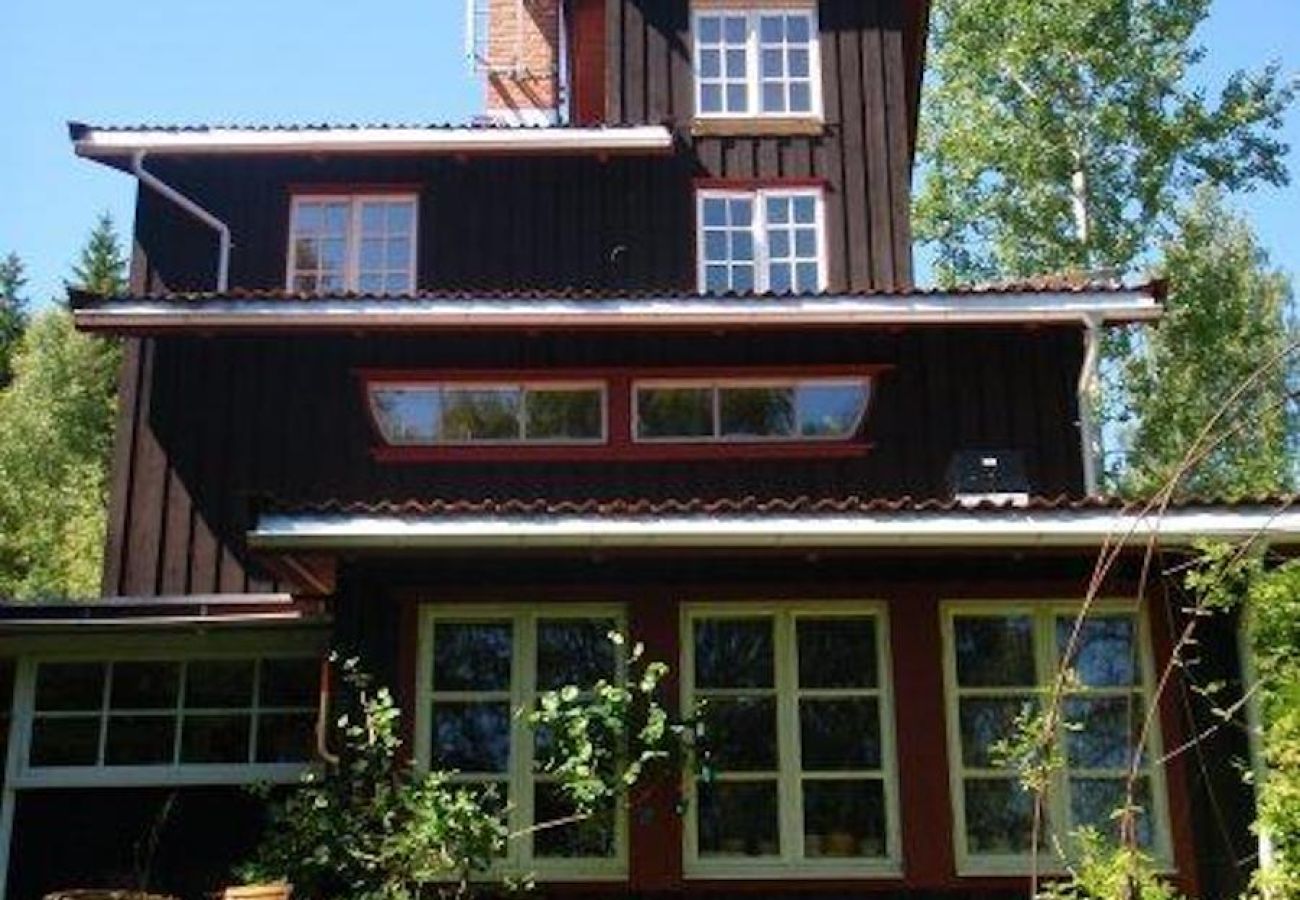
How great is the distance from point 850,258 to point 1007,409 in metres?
2.34

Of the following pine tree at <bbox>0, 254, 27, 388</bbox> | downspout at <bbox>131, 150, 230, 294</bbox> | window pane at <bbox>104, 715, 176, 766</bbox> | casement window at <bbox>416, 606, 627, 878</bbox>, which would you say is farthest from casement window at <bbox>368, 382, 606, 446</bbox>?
pine tree at <bbox>0, 254, 27, 388</bbox>

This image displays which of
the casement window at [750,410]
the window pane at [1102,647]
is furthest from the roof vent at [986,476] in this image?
the window pane at [1102,647]

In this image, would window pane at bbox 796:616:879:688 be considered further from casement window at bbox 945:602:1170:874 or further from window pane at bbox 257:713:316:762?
window pane at bbox 257:713:316:762

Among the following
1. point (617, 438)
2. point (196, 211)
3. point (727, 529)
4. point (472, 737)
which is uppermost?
point (196, 211)

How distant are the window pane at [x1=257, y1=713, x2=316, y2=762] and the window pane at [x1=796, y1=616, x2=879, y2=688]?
13.9 feet

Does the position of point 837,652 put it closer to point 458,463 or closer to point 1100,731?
point 1100,731

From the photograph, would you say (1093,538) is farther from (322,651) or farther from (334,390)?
(334,390)

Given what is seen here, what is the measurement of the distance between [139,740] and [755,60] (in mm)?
8544

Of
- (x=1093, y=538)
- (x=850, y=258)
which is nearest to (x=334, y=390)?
(x=850, y=258)

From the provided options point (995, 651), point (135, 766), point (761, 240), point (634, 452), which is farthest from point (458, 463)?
point (995, 651)

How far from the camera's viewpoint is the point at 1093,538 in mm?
8289

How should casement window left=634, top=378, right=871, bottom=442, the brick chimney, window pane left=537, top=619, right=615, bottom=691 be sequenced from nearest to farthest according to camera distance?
window pane left=537, top=619, right=615, bottom=691
casement window left=634, top=378, right=871, bottom=442
the brick chimney

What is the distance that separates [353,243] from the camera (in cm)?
1370

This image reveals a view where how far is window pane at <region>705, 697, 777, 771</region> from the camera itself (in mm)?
8703
